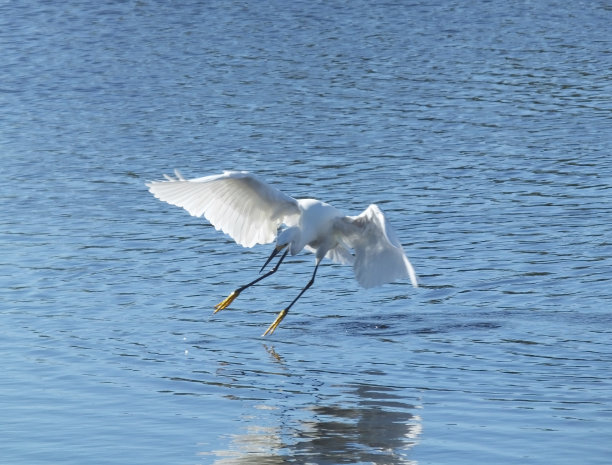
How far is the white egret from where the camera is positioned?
10.4 m

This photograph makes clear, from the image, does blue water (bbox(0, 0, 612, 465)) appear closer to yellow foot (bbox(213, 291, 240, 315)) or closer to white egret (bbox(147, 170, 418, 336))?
yellow foot (bbox(213, 291, 240, 315))

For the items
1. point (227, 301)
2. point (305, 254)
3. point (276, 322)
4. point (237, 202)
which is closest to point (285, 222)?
point (237, 202)

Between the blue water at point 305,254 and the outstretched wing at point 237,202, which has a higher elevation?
the outstretched wing at point 237,202

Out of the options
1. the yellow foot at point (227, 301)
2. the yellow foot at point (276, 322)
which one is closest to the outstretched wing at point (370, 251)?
the yellow foot at point (276, 322)

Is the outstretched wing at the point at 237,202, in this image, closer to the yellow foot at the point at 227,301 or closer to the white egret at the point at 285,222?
the white egret at the point at 285,222

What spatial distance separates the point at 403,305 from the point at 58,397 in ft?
12.7

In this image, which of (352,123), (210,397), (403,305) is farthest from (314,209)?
(352,123)

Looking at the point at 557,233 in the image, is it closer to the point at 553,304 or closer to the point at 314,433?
the point at 553,304

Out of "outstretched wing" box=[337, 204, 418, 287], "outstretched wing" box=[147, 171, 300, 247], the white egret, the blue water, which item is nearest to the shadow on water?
the blue water

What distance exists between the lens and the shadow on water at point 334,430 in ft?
25.5

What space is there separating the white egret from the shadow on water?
4.97 feet

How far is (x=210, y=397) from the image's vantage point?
9055mm

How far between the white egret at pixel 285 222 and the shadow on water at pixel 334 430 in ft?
4.97

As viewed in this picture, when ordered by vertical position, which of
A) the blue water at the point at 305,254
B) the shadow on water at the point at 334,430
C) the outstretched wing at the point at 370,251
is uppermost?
the outstretched wing at the point at 370,251
